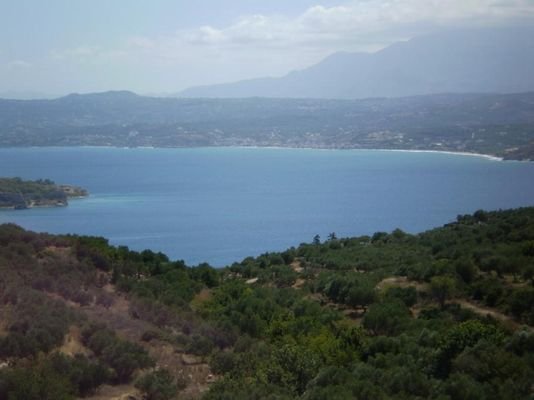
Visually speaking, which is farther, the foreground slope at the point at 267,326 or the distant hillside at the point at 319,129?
the distant hillside at the point at 319,129

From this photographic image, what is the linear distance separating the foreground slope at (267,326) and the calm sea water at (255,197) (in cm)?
2693

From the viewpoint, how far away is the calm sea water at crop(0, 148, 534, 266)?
57.5 metres

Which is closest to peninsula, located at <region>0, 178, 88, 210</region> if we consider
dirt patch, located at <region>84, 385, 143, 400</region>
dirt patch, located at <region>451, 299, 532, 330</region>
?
dirt patch, located at <region>451, 299, 532, 330</region>

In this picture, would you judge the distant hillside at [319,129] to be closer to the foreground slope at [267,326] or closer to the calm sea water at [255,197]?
the calm sea water at [255,197]

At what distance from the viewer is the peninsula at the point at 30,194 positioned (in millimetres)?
73125

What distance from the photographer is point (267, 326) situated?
1446 cm

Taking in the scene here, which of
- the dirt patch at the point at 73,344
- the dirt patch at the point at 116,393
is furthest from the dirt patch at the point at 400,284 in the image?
the dirt patch at the point at 116,393

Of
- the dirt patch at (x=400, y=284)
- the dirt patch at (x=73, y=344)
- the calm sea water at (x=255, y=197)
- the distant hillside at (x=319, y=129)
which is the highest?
the distant hillside at (x=319, y=129)

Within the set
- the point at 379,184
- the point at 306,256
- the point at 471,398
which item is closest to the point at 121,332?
the point at 471,398

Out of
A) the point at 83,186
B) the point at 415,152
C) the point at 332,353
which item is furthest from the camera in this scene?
the point at 415,152

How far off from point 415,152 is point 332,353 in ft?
432

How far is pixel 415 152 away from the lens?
140 m

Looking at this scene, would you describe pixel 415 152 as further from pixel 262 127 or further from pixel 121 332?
pixel 121 332

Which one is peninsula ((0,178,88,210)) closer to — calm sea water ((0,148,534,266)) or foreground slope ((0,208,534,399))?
calm sea water ((0,148,534,266))
